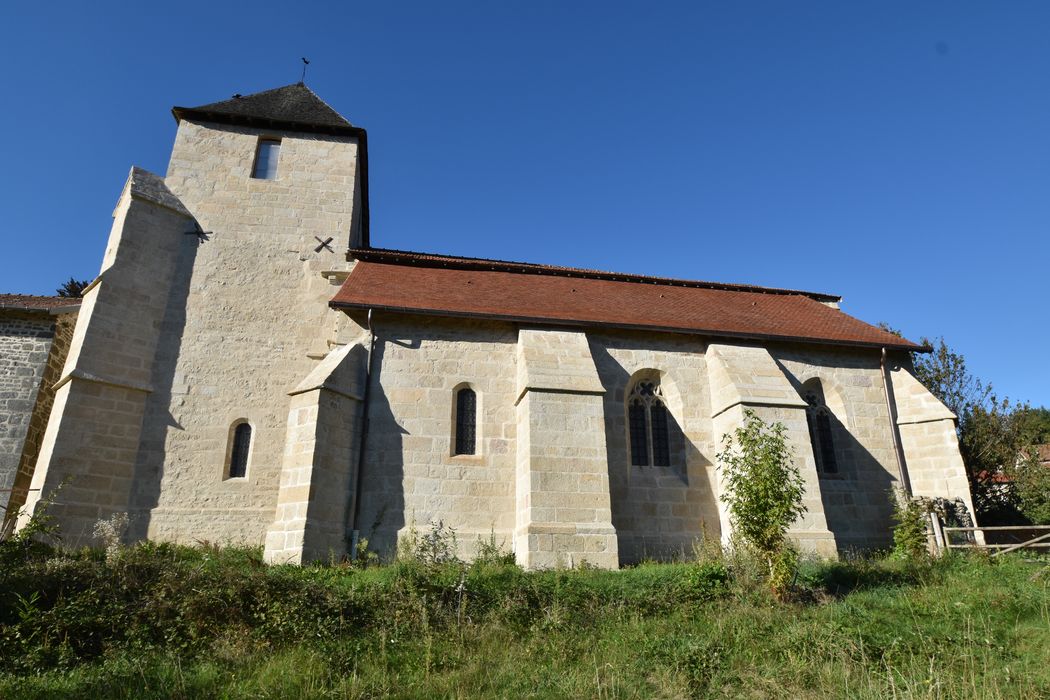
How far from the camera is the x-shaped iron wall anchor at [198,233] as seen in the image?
49.2 feet

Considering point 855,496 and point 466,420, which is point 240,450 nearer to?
point 466,420

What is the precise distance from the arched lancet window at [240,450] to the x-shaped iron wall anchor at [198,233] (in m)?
4.93

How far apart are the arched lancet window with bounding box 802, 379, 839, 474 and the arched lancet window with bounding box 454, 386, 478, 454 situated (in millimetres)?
7557

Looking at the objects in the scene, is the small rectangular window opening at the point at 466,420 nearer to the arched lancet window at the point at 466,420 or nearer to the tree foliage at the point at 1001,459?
the arched lancet window at the point at 466,420

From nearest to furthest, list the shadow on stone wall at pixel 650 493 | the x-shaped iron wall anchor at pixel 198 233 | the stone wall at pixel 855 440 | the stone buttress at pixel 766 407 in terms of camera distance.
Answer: the stone buttress at pixel 766 407, the shadow on stone wall at pixel 650 493, the stone wall at pixel 855 440, the x-shaped iron wall anchor at pixel 198 233

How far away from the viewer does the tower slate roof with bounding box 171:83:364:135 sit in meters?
16.6

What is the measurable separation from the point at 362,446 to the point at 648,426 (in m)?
6.05

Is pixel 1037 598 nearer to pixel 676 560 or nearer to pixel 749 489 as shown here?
pixel 749 489

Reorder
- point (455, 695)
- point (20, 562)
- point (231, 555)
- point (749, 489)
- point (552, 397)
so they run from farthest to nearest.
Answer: point (552, 397) → point (231, 555) → point (749, 489) → point (20, 562) → point (455, 695)

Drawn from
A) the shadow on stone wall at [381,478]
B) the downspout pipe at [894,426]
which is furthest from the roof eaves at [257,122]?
the downspout pipe at [894,426]

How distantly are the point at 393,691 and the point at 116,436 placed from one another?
933 cm

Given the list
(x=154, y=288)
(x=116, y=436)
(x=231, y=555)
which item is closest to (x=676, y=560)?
(x=231, y=555)

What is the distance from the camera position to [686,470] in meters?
13.1

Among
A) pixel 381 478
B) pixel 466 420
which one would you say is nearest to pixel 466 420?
pixel 466 420
